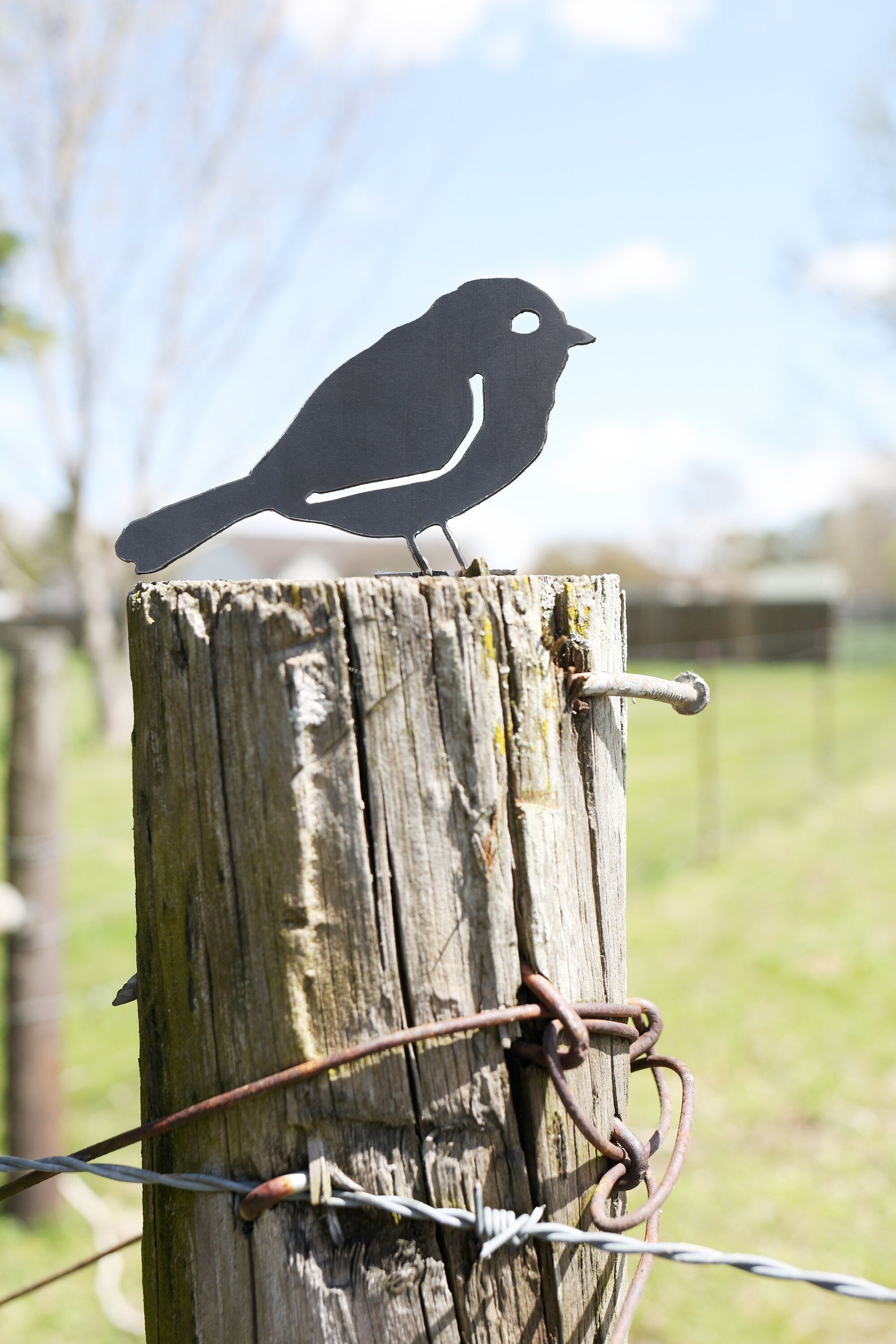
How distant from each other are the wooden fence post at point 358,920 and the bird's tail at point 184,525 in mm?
213

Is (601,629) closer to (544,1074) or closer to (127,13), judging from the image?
(544,1074)

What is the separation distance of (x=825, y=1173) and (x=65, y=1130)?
9.70 feet

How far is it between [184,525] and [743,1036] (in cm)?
438

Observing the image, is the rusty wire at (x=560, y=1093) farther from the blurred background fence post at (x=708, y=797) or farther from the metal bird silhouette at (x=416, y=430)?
the blurred background fence post at (x=708, y=797)

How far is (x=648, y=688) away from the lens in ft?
3.71

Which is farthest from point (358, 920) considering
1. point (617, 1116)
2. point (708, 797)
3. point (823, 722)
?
point (823, 722)

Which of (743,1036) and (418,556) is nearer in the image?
(418,556)

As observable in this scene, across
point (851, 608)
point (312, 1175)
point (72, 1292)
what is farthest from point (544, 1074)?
point (851, 608)

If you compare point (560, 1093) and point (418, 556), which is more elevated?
point (418, 556)

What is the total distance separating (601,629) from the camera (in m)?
1.13

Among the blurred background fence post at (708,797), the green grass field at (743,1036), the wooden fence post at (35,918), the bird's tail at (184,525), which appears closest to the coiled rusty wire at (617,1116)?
the bird's tail at (184,525)

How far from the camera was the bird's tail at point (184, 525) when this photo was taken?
4.08ft

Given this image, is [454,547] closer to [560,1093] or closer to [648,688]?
[648,688]

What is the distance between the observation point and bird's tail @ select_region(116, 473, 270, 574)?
1244 mm
